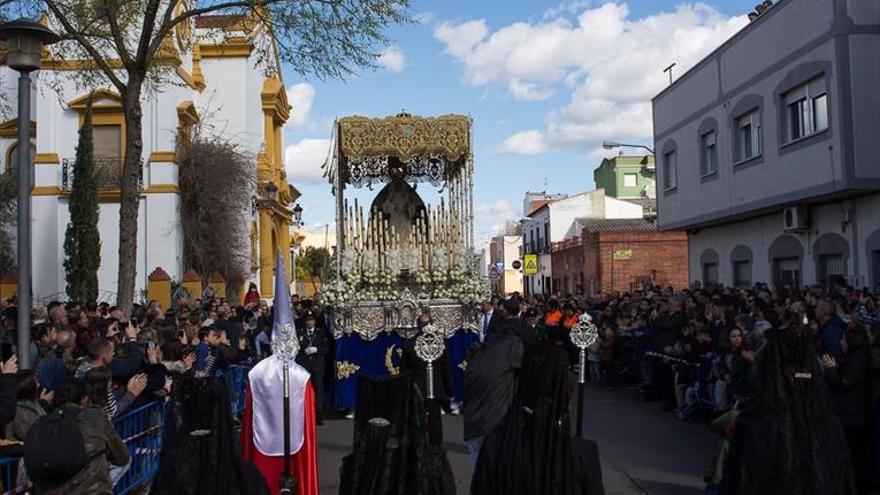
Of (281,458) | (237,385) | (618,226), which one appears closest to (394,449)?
(281,458)

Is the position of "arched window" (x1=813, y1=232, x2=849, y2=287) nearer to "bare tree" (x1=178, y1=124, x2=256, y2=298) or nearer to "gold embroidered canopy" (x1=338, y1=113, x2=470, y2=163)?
"gold embroidered canopy" (x1=338, y1=113, x2=470, y2=163)

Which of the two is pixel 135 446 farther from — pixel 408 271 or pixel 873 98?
pixel 873 98

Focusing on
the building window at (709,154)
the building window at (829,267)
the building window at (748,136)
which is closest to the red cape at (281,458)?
the building window at (829,267)

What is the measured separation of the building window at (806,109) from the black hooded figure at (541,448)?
15.1 meters

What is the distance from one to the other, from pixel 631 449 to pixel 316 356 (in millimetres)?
4938

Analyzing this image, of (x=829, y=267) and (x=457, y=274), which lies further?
(x=829, y=267)

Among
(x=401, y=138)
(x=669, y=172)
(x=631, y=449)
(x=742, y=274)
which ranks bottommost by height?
(x=631, y=449)

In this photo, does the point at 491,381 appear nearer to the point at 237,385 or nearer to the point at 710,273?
the point at 237,385

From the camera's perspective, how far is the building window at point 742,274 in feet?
78.4

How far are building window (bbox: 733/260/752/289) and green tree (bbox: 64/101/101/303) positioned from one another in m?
17.7

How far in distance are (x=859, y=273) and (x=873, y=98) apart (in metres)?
3.39

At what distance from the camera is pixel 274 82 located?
132ft

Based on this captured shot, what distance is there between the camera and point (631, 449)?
35.7 feet

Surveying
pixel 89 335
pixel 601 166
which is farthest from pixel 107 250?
pixel 601 166
